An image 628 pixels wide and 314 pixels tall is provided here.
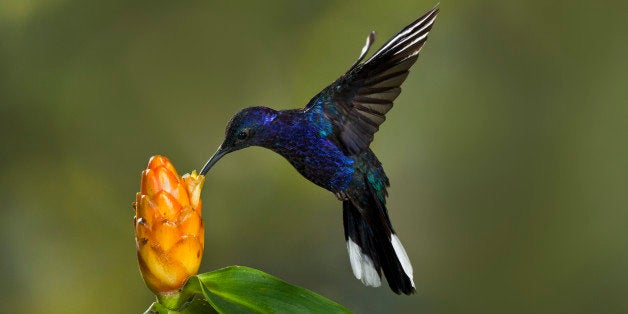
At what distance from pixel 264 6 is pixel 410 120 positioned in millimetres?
520

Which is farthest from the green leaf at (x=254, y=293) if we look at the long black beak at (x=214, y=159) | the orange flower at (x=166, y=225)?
the long black beak at (x=214, y=159)

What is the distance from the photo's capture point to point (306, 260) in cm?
210

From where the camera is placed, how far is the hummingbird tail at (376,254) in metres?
0.93

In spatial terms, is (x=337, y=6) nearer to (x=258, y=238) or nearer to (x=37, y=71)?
(x=258, y=238)

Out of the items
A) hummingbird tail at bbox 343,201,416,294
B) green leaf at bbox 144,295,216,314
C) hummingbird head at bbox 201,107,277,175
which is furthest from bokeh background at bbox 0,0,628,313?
green leaf at bbox 144,295,216,314

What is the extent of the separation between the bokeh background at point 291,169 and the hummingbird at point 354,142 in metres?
1.12

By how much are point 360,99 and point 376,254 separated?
0.20 meters

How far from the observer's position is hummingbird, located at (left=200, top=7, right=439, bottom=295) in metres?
0.87

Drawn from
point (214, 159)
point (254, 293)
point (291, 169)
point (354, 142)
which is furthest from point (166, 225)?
point (291, 169)

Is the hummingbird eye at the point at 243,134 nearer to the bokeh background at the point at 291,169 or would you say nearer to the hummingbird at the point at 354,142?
the hummingbird at the point at 354,142

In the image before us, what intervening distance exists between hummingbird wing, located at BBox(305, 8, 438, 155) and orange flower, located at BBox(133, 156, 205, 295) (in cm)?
32

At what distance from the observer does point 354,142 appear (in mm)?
973

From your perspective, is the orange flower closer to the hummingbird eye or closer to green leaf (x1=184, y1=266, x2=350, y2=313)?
green leaf (x1=184, y1=266, x2=350, y2=313)

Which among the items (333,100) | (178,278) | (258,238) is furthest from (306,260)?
(178,278)
